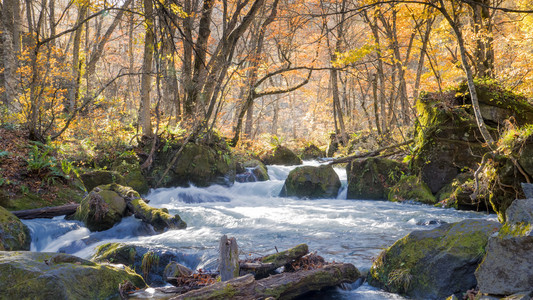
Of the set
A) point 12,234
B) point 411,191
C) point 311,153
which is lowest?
point 12,234

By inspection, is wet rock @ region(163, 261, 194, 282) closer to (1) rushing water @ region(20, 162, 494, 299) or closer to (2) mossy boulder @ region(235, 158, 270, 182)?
(1) rushing water @ region(20, 162, 494, 299)

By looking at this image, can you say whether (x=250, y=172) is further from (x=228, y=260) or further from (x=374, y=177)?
(x=228, y=260)

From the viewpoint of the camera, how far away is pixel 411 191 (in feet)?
35.1

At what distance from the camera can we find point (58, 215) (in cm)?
743

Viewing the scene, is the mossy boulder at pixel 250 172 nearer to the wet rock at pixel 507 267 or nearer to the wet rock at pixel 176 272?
the wet rock at pixel 176 272

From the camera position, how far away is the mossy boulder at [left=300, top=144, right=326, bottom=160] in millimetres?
21837

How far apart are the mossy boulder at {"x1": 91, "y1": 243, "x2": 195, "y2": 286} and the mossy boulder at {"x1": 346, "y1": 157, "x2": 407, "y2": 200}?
7.60 metres

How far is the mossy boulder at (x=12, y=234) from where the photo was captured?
5570 millimetres

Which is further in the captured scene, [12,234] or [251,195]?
[251,195]

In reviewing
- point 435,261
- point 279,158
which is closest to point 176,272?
point 435,261

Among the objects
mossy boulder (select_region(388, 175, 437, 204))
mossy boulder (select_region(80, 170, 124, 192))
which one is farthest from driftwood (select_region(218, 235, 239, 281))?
mossy boulder (select_region(388, 175, 437, 204))

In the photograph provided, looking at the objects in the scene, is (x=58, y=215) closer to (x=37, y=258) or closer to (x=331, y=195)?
(x=37, y=258)

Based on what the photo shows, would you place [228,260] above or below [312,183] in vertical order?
below

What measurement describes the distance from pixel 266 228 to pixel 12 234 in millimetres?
4715
